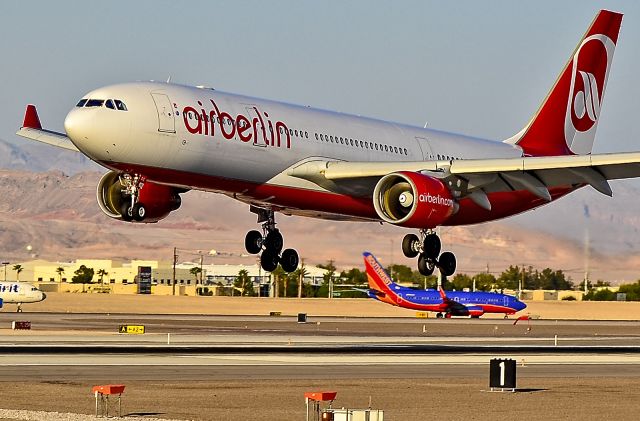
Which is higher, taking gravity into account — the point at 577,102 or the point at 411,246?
the point at 577,102

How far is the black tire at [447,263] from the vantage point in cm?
7256

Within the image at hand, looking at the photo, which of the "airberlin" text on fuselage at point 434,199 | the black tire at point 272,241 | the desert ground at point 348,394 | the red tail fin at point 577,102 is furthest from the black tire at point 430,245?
the red tail fin at point 577,102

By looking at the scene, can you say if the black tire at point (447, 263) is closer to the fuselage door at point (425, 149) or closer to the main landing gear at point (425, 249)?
the main landing gear at point (425, 249)

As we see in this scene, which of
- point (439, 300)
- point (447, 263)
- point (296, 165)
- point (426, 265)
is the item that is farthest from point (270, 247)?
point (439, 300)

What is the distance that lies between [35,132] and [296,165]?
1709 centimetres

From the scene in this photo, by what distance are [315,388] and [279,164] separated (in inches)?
647

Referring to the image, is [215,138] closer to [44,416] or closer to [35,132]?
[35,132]

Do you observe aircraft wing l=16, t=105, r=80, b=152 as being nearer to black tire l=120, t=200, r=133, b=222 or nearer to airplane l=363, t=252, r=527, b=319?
black tire l=120, t=200, r=133, b=222

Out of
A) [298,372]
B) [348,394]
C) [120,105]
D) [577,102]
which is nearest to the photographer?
[348,394]

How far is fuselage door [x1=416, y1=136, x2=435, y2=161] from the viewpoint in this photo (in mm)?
73312

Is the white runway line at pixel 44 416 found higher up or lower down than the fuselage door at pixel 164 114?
lower down

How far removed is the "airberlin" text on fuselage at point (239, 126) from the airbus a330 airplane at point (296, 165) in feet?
0.18

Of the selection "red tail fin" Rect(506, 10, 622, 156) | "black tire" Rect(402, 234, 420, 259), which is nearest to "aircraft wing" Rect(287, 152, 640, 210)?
"black tire" Rect(402, 234, 420, 259)

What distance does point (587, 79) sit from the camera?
84.2m
